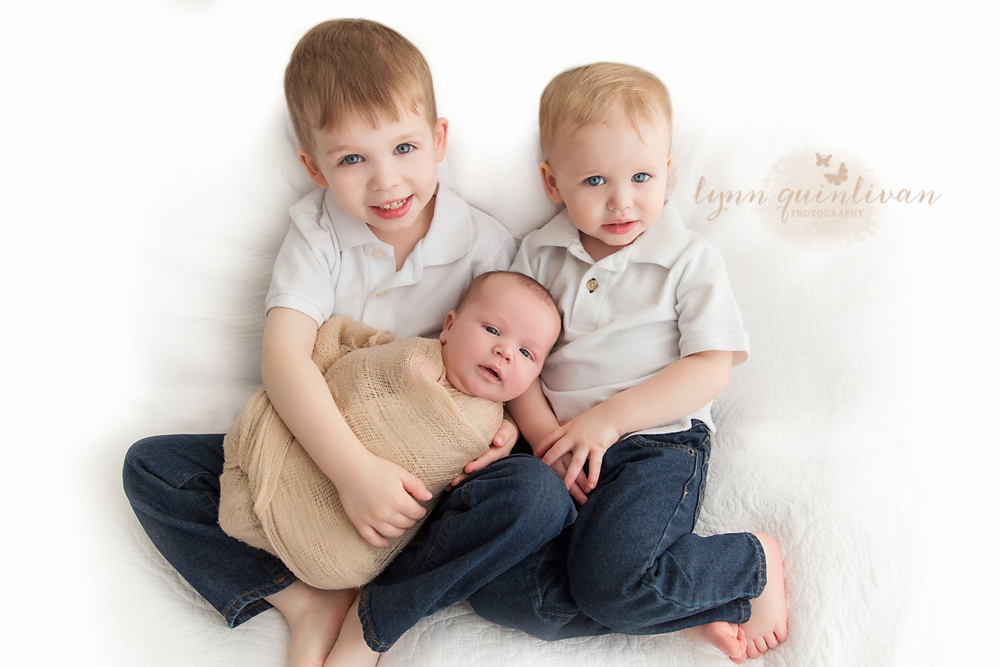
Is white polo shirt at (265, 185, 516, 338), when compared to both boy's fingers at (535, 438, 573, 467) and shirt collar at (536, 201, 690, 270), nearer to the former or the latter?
shirt collar at (536, 201, 690, 270)

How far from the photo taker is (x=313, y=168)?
3.74 feet

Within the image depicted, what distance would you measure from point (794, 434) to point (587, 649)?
470 millimetres

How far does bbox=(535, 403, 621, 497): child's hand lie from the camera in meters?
1.06

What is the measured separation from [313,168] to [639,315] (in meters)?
0.58

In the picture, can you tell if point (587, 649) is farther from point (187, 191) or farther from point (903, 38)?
point (903, 38)

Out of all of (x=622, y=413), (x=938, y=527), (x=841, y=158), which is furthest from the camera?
(x=841, y=158)

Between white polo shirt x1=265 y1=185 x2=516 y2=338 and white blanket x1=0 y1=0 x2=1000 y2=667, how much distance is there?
8 centimetres

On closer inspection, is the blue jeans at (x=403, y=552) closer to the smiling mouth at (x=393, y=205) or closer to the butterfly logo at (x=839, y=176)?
the smiling mouth at (x=393, y=205)

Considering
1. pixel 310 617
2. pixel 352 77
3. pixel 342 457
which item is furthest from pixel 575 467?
pixel 352 77

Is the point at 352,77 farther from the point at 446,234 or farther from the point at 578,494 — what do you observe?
the point at 578,494

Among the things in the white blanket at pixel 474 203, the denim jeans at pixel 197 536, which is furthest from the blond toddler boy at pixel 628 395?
the denim jeans at pixel 197 536

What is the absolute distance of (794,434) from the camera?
1128 millimetres

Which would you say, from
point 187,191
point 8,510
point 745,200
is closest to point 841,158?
point 745,200

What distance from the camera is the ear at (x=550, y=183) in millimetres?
1219
